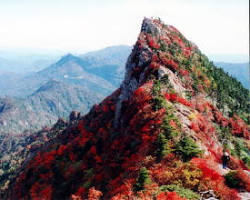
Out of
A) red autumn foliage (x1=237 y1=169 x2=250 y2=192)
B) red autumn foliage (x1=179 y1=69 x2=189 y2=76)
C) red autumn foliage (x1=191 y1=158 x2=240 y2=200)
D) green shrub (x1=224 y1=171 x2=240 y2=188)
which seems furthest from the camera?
red autumn foliage (x1=179 y1=69 x2=189 y2=76)

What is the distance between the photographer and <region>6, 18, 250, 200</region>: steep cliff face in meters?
30.4

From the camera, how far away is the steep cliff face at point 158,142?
30438mm

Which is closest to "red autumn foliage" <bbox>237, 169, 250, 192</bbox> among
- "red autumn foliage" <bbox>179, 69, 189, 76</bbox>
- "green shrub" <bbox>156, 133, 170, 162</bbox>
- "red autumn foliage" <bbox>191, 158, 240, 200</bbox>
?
"red autumn foliage" <bbox>191, 158, 240, 200</bbox>

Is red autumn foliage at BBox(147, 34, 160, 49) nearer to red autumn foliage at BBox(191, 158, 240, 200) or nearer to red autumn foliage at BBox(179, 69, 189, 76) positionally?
red autumn foliage at BBox(179, 69, 189, 76)

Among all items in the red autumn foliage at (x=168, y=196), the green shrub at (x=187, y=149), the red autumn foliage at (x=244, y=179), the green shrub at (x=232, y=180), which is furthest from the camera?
the green shrub at (x=187, y=149)

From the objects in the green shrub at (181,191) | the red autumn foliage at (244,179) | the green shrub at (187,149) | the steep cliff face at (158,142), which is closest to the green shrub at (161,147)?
the steep cliff face at (158,142)

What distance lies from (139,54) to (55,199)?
1724 inches

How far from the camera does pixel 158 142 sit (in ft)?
124

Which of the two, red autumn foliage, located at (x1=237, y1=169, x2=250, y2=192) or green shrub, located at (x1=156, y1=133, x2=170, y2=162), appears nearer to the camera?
red autumn foliage, located at (x1=237, y1=169, x2=250, y2=192)

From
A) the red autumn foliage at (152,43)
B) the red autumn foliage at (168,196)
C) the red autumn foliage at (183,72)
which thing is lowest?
the red autumn foliage at (168,196)

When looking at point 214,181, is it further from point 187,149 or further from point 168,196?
point 187,149

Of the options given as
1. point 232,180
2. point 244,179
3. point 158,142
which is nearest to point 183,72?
point 158,142

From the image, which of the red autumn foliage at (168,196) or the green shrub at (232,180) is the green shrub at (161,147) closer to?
the green shrub at (232,180)

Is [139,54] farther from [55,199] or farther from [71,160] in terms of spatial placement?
[55,199]
